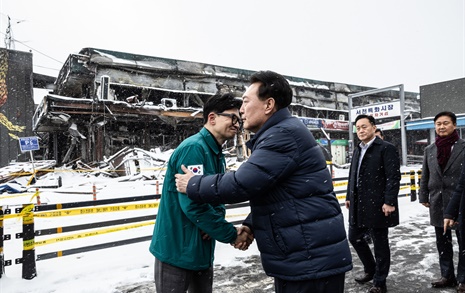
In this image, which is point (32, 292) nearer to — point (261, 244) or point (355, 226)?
point (261, 244)

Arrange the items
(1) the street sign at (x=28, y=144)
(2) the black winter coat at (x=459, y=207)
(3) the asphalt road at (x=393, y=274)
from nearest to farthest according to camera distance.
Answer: (2) the black winter coat at (x=459, y=207) < (3) the asphalt road at (x=393, y=274) < (1) the street sign at (x=28, y=144)

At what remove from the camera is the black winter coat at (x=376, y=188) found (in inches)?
161

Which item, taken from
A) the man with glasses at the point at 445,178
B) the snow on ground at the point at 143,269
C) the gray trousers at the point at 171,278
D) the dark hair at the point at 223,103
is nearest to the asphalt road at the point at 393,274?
the snow on ground at the point at 143,269

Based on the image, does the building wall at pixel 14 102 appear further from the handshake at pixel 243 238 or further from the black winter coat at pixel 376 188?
the handshake at pixel 243 238

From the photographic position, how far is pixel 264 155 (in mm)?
1854

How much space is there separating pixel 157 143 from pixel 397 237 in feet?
75.4

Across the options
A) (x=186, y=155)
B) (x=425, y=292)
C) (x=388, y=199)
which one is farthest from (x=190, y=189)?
(x=425, y=292)

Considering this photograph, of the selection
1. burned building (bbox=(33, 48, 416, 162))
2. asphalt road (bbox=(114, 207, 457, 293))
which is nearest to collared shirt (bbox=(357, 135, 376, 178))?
asphalt road (bbox=(114, 207, 457, 293))

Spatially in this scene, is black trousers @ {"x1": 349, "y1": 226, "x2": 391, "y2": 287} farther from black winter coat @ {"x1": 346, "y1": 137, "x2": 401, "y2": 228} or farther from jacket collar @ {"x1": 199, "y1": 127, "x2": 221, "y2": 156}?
jacket collar @ {"x1": 199, "y1": 127, "x2": 221, "y2": 156}

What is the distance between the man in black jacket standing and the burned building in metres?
19.6

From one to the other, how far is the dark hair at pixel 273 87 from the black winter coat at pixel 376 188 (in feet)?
9.01

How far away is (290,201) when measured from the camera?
189 centimetres

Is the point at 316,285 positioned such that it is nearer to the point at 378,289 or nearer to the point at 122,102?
the point at 378,289

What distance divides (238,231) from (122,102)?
21.0 m
